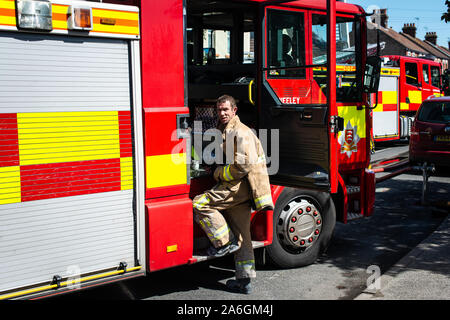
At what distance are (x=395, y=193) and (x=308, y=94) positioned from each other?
470 cm

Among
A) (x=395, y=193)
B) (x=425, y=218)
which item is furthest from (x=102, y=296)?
(x=395, y=193)

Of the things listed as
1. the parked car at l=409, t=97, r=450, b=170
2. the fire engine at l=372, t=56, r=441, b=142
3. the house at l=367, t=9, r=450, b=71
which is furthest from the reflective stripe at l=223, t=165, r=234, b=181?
the house at l=367, t=9, r=450, b=71

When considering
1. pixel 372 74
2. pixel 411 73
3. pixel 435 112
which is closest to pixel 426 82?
pixel 411 73

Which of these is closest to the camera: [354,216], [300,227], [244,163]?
[244,163]

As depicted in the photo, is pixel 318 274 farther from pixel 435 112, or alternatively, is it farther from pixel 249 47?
pixel 435 112

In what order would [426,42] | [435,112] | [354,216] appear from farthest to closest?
[426,42]
[435,112]
[354,216]

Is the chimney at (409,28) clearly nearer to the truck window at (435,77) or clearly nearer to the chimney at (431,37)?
the chimney at (431,37)

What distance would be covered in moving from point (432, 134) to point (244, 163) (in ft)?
19.8

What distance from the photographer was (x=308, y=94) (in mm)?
5062

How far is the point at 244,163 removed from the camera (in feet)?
14.0

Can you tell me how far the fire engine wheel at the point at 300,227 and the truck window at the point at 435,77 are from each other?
545 inches

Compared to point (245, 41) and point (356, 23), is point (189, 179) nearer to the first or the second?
point (245, 41)

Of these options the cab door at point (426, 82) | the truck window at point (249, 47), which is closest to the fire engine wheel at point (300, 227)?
the truck window at point (249, 47)

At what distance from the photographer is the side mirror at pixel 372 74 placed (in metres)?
5.46
